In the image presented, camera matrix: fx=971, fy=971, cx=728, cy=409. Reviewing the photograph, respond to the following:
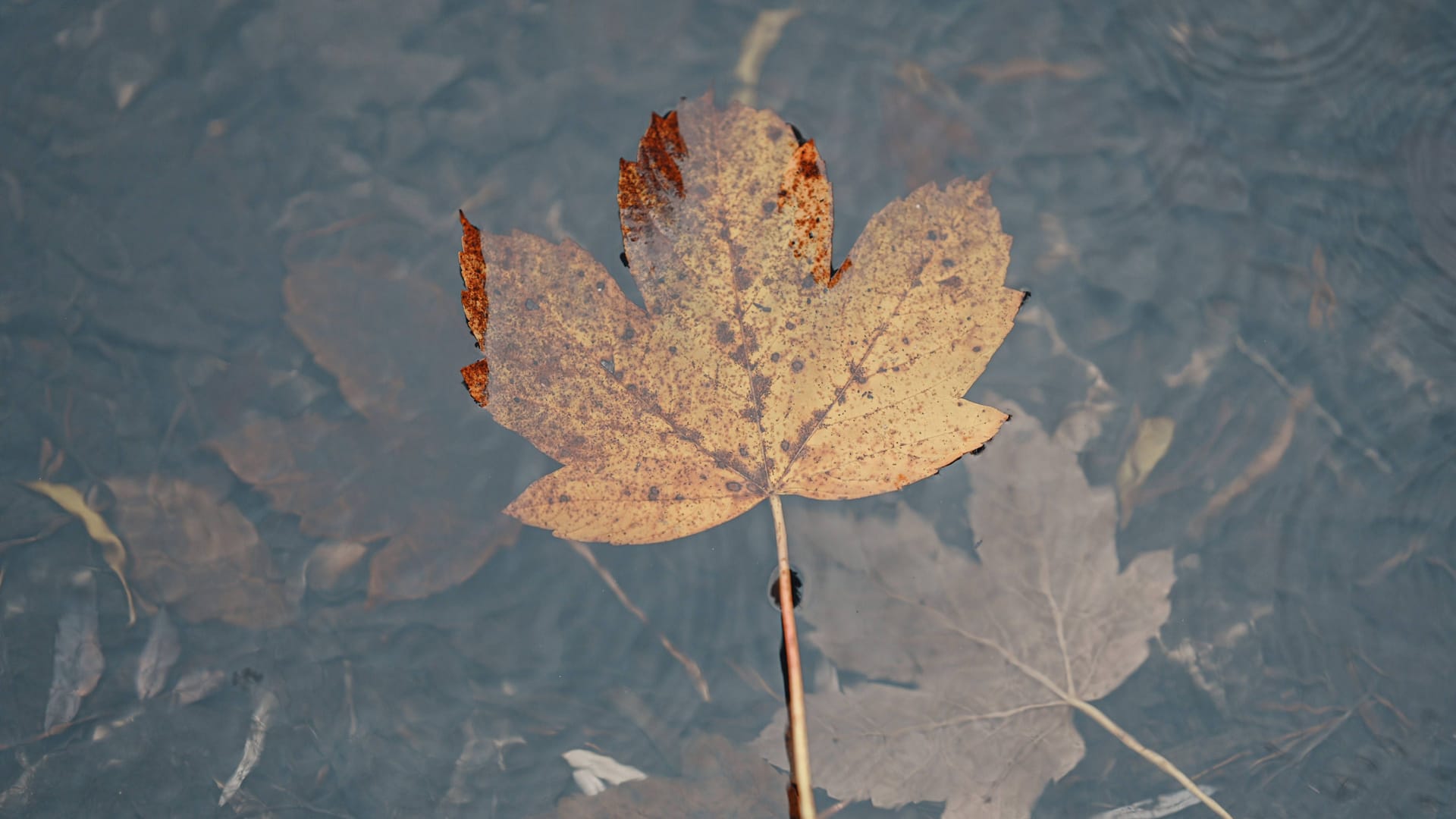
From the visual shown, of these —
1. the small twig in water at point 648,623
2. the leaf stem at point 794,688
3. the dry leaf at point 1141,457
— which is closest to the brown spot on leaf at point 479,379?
the small twig in water at point 648,623

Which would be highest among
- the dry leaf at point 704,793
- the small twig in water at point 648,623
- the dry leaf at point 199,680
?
the small twig in water at point 648,623

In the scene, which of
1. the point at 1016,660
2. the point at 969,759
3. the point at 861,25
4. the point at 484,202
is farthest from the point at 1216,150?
the point at 484,202

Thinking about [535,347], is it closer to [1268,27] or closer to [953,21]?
[953,21]

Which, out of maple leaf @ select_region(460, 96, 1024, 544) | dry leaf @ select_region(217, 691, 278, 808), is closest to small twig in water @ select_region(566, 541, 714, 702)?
maple leaf @ select_region(460, 96, 1024, 544)

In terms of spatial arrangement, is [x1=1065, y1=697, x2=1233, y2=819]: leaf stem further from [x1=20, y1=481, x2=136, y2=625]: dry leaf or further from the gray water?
[x1=20, y1=481, x2=136, y2=625]: dry leaf

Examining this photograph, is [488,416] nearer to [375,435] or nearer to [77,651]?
[375,435]

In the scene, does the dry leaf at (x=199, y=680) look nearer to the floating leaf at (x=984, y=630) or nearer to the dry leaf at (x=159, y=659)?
the dry leaf at (x=159, y=659)

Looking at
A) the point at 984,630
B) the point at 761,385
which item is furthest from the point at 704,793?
the point at 761,385
